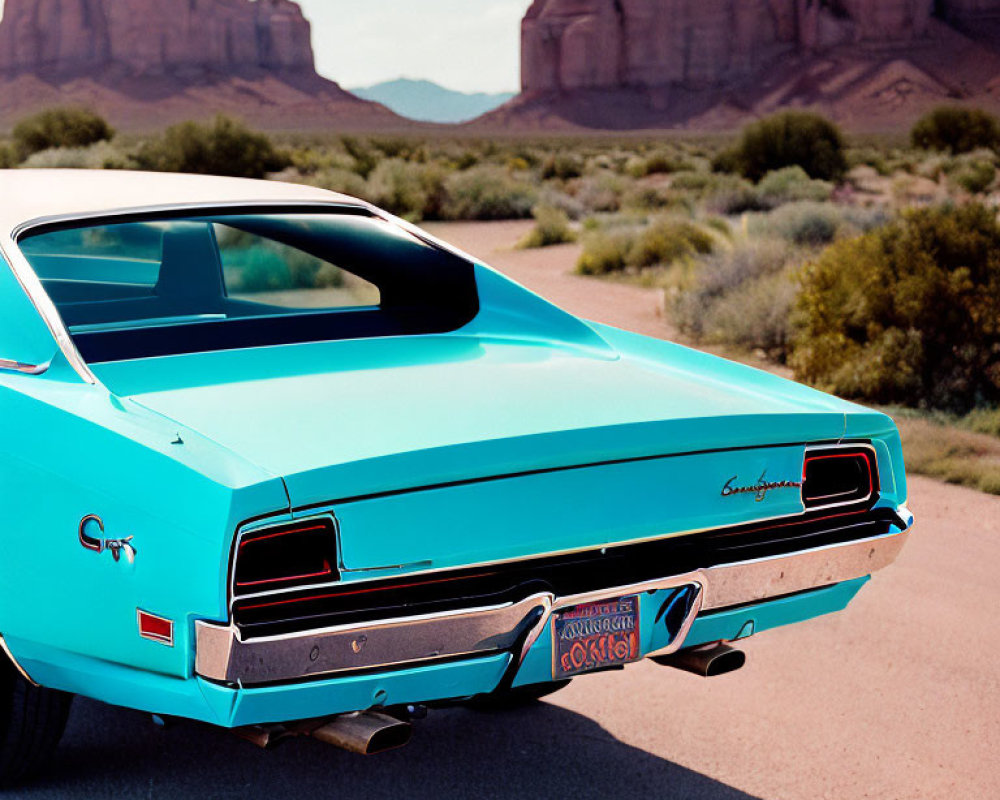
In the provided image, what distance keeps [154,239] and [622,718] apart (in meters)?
13.8

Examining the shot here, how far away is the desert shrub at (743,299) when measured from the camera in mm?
13523

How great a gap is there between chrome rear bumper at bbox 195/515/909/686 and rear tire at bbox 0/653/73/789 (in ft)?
2.89

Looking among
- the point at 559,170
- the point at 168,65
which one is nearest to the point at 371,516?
the point at 559,170

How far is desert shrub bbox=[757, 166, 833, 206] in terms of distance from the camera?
3070 cm

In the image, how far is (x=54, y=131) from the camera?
4684 centimetres

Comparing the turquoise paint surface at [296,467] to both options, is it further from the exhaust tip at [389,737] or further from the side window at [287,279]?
the side window at [287,279]

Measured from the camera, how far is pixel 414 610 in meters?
2.85

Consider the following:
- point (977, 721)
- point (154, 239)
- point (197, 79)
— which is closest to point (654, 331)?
point (154, 239)

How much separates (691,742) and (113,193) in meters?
2.41

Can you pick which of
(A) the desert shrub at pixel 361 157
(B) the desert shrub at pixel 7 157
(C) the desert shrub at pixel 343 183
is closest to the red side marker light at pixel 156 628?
(C) the desert shrub at pixel 343 183

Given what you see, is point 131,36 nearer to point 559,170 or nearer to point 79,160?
point 559,170

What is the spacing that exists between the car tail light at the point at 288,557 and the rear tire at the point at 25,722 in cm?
95

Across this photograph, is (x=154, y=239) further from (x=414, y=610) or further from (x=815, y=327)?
(x=414, y=610)

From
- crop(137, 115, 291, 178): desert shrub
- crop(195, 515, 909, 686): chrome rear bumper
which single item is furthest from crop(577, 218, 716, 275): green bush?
crop(137, 115, 291, 178): desert shrub
